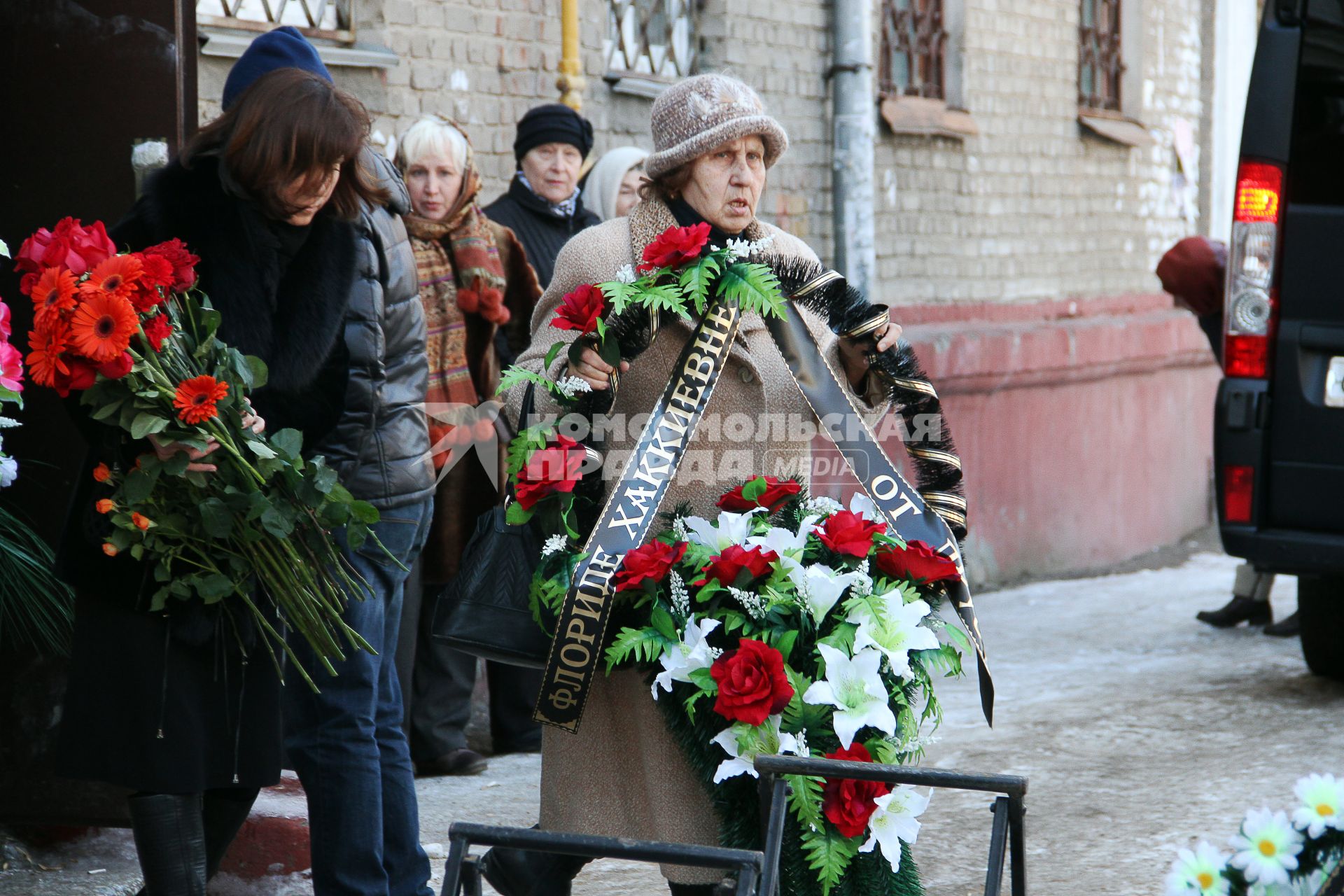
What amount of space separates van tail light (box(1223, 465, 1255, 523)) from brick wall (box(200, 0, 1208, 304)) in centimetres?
272

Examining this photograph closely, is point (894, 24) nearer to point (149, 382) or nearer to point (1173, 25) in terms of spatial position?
point (1173, 25)

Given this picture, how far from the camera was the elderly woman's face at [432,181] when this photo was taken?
484 centimetres

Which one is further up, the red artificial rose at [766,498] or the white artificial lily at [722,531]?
the red artificial rose at [766,498]

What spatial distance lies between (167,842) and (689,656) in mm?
935

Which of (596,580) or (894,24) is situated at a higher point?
(894,24)

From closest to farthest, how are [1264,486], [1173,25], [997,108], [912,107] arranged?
[1264,486]
[912,107]
[997,108]
[1173,25]

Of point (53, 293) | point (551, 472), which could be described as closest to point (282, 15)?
point (53, 293)

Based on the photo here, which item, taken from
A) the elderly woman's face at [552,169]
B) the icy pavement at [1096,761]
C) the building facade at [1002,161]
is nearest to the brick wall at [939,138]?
the building facade at [1002,161]

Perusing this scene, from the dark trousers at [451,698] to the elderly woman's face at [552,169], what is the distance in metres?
1.31

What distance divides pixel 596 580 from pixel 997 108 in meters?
7.18

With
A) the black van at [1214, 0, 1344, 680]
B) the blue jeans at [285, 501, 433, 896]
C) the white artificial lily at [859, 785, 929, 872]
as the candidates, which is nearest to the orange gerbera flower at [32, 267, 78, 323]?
the blue jeans at [285, 501, 433, 896]

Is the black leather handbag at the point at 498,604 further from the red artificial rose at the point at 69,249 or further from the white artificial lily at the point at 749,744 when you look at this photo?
the red artificial rose at the point at 69,249

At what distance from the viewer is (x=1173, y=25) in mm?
11258

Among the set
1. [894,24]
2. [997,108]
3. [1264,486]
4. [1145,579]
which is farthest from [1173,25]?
[1264,486]
